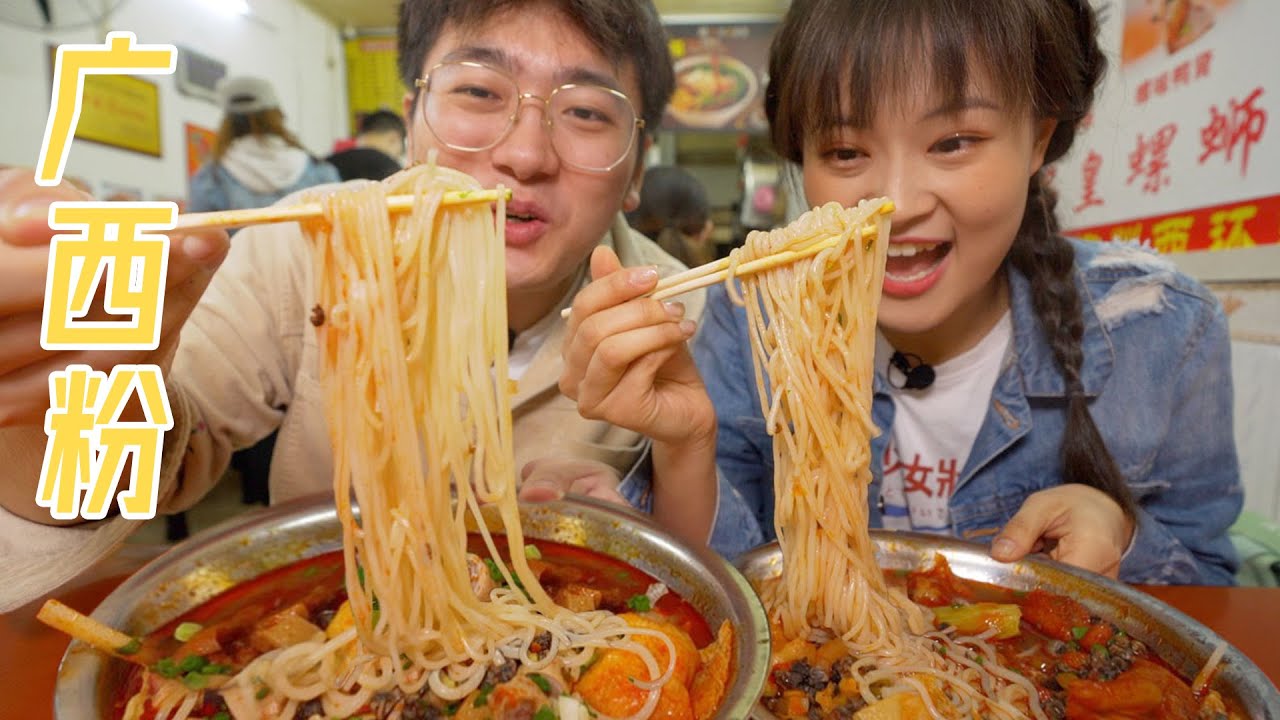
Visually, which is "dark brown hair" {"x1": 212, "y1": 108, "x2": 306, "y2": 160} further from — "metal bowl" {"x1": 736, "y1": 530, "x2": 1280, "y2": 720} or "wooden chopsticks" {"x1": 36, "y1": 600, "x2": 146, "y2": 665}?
"metal bowl" {"x1": 736, "y1": 530, "x2": 1280, "y2": 720}

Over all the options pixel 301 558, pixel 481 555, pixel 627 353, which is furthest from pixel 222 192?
pixel 627 353

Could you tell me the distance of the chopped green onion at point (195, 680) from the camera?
1.19 metres

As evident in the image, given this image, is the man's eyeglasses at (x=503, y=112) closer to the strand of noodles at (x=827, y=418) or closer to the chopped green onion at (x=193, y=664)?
the strand of noodles at (x=827, y=418)

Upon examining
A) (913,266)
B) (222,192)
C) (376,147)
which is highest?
(376,147)

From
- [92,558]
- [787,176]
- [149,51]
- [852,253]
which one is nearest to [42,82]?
[149,51]

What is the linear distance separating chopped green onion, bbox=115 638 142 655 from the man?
1.42 feet

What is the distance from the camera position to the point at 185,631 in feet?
4.28

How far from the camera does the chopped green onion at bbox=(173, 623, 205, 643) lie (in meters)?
1.29

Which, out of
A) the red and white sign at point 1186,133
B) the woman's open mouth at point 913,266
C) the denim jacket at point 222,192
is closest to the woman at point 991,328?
the woman's open mouth at point 913,266

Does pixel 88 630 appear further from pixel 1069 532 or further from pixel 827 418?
pixel 1069 532

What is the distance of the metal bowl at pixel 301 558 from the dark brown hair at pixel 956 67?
1138 mm

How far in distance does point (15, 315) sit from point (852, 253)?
1.49 m

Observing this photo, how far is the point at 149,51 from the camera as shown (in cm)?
162

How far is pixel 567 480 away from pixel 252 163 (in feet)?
15.1
